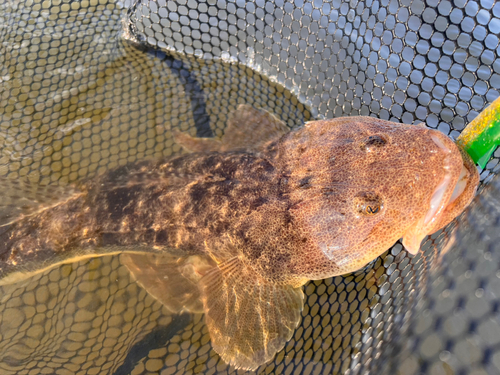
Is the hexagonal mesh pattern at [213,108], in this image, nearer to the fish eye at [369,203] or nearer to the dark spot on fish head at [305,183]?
the fish eye at [369,203]

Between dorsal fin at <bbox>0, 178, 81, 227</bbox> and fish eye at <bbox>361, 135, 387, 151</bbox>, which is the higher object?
fish eye at <bbox>361, 135, 387, 151</bbox>

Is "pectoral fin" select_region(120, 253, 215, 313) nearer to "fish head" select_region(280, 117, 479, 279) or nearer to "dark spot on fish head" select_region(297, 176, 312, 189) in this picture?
"fish head" select_region(280, 117, 479, 279)

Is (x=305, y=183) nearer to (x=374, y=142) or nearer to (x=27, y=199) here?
(x=374, y=142)

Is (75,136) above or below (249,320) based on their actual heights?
below

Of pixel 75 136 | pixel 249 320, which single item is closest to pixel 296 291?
pixel 249 320

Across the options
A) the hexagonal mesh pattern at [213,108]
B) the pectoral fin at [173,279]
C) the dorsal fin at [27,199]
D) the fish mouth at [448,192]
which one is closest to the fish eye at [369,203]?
the fish mouth at [448,192]

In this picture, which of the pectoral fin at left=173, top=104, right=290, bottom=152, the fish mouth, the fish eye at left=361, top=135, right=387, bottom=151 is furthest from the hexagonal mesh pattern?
the pectoral fin at left=173, top=104, right=290, bottom=152

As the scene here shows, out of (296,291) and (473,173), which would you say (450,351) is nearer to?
(473,173)

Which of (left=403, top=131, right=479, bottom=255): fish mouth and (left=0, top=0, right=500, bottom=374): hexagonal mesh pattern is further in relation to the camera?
(left=0, top=0, right=500, bottom=374): hexagonal mesh pattern
